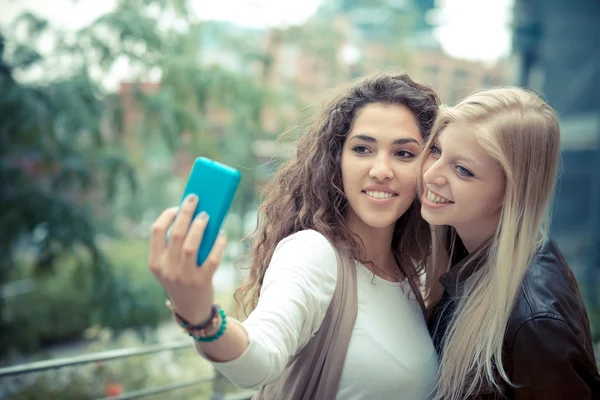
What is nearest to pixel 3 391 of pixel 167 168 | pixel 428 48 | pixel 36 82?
pixel 36 82

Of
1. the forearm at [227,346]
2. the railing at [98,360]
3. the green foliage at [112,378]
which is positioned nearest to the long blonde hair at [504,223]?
the forearm at [227,346]

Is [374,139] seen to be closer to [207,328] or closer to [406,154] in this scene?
[406,154]

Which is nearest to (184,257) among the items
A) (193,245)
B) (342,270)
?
(193,245)

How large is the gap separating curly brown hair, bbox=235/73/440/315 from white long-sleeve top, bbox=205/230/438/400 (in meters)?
0.16

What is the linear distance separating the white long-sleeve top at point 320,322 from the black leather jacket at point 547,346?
0.77 feet

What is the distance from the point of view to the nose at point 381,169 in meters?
1.80

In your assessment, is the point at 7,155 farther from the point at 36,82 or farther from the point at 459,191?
the point at 459,191

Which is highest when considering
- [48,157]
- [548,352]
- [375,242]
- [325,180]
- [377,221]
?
[325,180]

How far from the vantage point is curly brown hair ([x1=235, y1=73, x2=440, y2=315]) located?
1876 mm

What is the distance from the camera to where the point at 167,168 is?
22.8 ft

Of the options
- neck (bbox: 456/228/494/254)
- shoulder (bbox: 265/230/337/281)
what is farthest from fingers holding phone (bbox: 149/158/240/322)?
neck (bbox: 456/228/494/254)

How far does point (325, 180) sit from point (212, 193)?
35.2 inches

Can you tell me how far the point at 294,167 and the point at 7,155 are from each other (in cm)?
327

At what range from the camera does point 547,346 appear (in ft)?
5.03
